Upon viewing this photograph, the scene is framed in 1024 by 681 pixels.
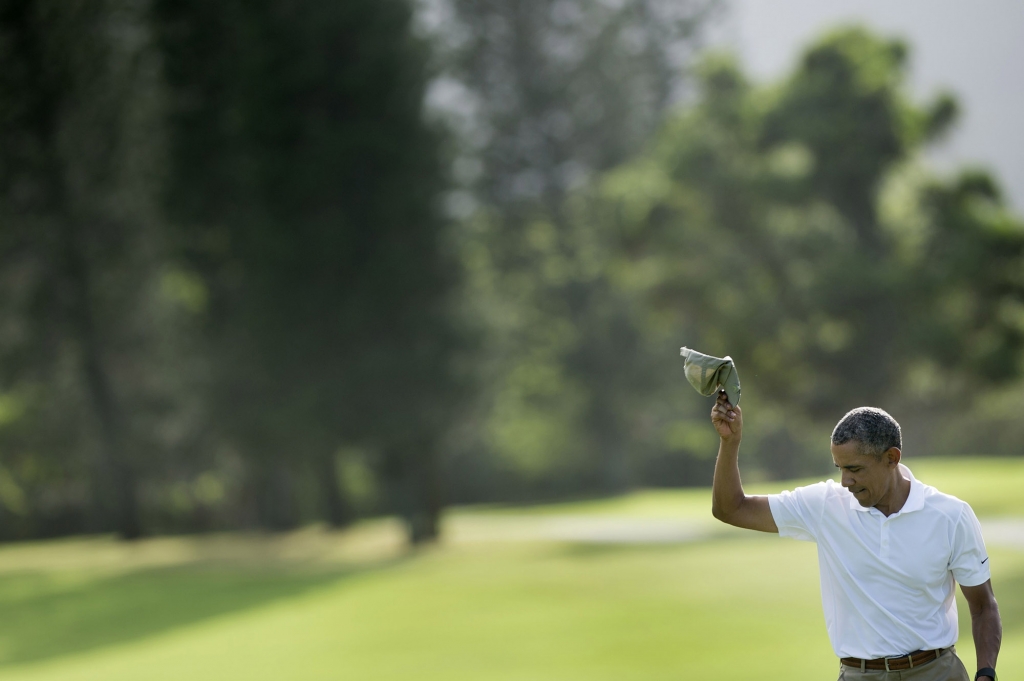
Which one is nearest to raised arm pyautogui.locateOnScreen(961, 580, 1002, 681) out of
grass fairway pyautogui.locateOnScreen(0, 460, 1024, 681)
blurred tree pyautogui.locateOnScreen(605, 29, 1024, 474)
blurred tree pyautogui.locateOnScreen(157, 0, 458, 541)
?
grass fairway pyautogui.locateOnScreen(0, 460, 1024, 681)

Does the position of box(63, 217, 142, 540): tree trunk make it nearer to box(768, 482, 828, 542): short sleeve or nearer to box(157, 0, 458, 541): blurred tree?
box(157, 0, 458, 541): blurred tree

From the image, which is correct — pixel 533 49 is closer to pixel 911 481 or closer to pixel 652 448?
pixel 652 448

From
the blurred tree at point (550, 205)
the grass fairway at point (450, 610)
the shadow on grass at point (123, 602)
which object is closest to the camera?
the grass fairway at point (450, 610)

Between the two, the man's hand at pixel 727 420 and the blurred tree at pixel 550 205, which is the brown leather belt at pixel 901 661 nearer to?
the man's hand at pixel 727 420

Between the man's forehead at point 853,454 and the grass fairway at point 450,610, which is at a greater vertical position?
the man's forehead at point 853,454

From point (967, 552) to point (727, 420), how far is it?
2.76ft

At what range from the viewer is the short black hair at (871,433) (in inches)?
147

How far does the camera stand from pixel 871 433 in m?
3.73

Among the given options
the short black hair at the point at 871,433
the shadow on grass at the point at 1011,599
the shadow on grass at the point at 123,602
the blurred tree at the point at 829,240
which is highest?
the blurred tree at the point at 829,240

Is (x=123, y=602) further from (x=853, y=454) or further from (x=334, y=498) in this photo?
(x=853, y=454)

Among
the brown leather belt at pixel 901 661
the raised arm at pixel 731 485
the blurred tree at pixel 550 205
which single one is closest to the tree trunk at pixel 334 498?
the blurred tree at pixel 550 205

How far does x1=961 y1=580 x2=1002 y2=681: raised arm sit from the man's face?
443 mm

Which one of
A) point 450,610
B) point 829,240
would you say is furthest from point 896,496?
point 829,240

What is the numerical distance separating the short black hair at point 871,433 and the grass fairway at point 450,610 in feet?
21.2
